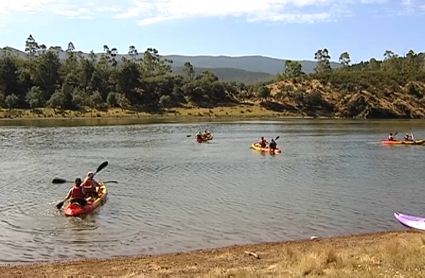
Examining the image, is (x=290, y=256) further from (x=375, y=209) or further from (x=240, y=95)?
(x=240, y=95)

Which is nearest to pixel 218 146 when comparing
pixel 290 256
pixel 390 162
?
pixel 390 162

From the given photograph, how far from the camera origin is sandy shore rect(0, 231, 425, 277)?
39.2ft

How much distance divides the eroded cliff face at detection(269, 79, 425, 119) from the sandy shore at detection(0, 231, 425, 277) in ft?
357

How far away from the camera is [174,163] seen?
42938 mm

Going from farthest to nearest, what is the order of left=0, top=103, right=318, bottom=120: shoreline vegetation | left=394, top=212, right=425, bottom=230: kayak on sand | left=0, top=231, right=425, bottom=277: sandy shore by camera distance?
left=0, top=103, right=318, bottom=120: shoreline vegetation → left=394, top=212, right=425, bottom=230: kayak on sand → left=0, top=231, right=425, bottom=277: sandy shore

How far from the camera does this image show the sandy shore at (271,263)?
12.0 meters

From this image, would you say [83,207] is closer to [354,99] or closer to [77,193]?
[77,193]

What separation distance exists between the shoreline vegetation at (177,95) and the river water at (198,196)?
63.0 metres

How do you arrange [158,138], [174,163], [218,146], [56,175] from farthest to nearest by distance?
[158,138] → [218,146] → [174,163] → [56,175]

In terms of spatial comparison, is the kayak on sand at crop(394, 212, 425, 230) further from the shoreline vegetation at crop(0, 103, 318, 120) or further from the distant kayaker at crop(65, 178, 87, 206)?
the shoreline vegetation at crop(0, 103, 318, 120)

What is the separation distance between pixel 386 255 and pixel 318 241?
5130mm

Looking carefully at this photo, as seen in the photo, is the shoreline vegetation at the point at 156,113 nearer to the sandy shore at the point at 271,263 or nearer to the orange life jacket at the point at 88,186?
the orange life jacket at the point at 88,186

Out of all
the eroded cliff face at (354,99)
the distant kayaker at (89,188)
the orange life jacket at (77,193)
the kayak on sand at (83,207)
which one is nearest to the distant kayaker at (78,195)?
the orange life jacket at (77,193)

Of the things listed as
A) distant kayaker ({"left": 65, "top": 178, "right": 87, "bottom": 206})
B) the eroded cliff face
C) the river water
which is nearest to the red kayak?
the river water
